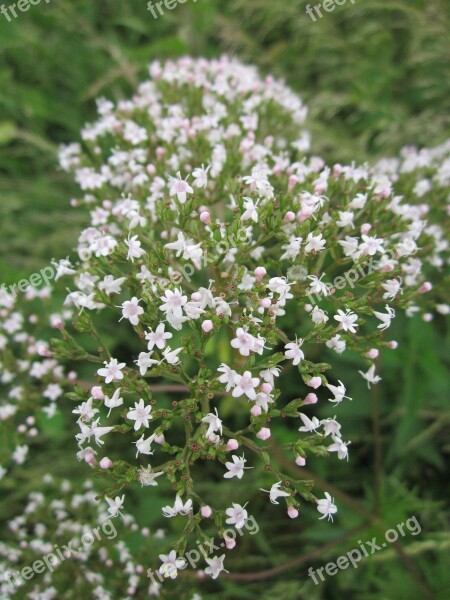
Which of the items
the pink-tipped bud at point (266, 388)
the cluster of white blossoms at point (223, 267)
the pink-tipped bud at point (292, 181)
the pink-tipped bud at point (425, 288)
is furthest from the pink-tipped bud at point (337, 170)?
the pink-tipped bud at point (266, 388)

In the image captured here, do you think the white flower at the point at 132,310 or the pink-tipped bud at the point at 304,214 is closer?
the white flower at the point at 132,310

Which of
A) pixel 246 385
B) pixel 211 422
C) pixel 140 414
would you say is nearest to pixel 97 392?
pixel 140 414

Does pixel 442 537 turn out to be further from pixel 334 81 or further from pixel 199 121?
pixel 334 81

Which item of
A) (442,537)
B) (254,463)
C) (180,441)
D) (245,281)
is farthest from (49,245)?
(442,537)

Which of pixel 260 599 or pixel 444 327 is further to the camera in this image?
pixel 444 327

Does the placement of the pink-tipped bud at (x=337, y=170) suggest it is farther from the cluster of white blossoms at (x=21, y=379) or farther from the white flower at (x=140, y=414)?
the cluster of white blossoms at (x=21, y=379)

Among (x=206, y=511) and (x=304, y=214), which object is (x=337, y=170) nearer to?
(x=304, y=214)
